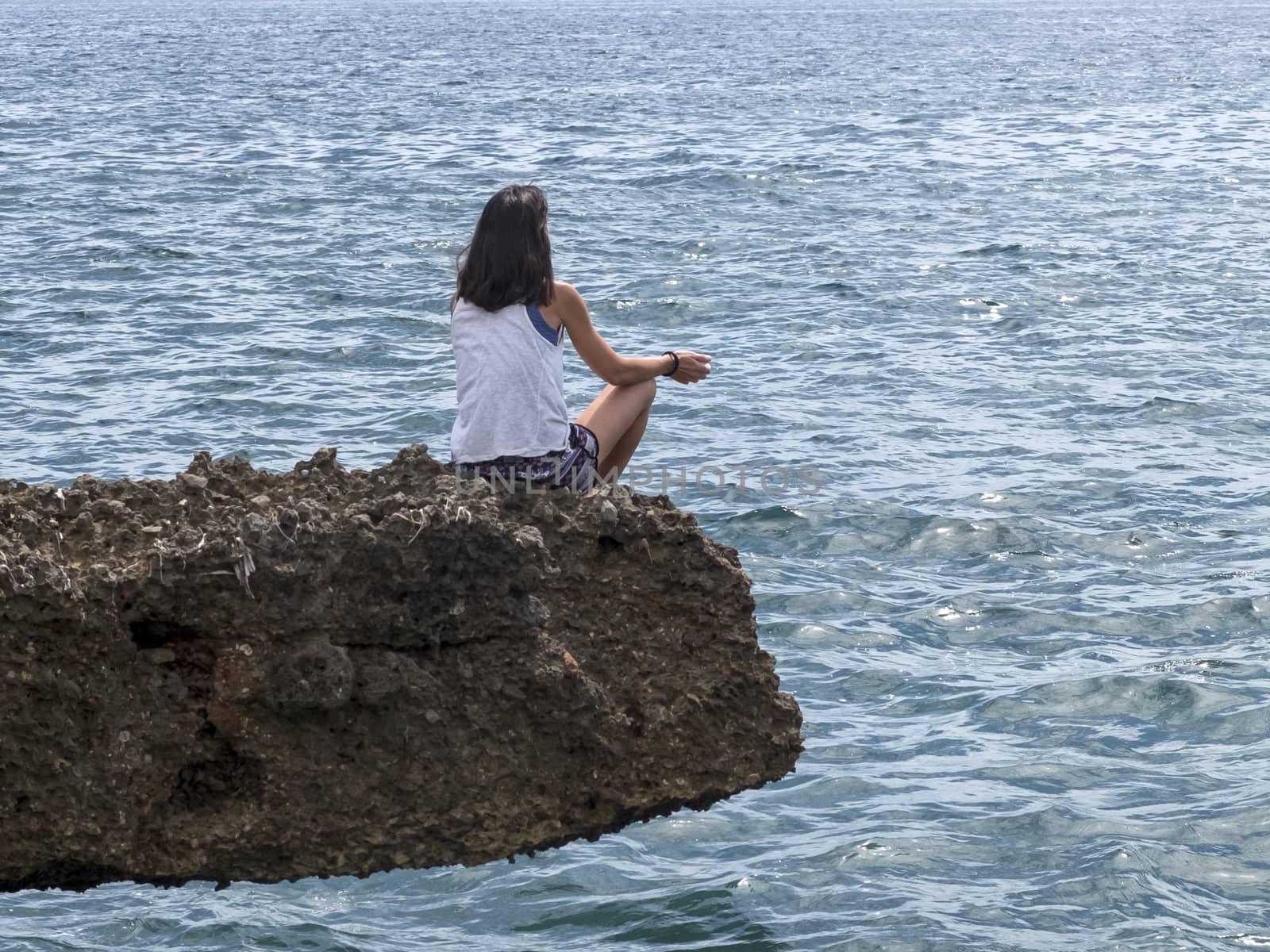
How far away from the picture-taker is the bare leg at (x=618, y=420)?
7023 mm

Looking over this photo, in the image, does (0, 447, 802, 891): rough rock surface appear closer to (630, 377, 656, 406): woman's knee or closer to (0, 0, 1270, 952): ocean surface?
(0, 0, 1270, 952): ocean surface

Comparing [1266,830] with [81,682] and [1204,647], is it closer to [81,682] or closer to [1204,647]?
[1204,647]

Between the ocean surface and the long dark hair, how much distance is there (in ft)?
7.74

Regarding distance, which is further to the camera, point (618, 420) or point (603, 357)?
point (618, 420)

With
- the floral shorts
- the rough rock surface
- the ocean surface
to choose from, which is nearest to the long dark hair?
the floral shorts

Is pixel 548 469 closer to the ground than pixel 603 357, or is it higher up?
closer to the ground

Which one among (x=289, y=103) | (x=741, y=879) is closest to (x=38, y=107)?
(x=289, y=103)

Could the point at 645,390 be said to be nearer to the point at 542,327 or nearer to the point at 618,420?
the point at 618,420

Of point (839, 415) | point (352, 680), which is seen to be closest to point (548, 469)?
point (352, 680)

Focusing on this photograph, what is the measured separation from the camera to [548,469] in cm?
664

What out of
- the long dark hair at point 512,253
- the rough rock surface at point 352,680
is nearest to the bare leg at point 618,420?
the long dark hair at point 512,253

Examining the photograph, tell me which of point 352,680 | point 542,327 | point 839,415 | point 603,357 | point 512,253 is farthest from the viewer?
point 839,415

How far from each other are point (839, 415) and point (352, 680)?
8.52 m

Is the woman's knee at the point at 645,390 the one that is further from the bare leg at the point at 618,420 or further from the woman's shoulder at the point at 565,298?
the woman's shoulder at the point at 565,298
